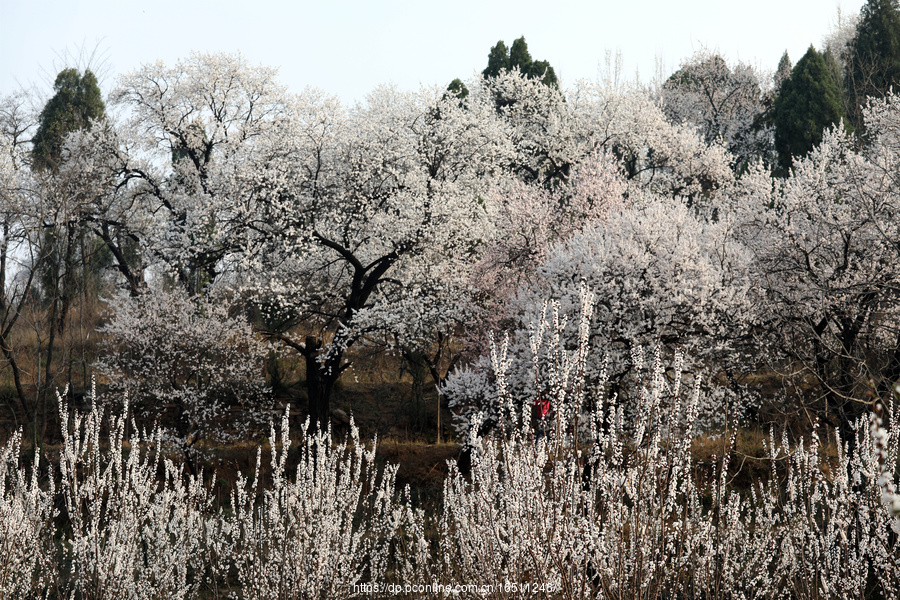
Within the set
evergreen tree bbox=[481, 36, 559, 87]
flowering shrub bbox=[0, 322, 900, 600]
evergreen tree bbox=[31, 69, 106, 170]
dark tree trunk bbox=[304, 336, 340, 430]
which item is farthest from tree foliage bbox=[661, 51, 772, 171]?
flowering shrub bbox=[0, 322, 900, 600]

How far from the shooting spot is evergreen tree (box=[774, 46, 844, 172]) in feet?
85.3

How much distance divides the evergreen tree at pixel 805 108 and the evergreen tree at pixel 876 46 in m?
1.00

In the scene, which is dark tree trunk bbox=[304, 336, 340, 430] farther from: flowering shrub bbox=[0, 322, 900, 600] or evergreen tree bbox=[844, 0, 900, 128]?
evergreen tree bbox=[844, 0, 900, 128]

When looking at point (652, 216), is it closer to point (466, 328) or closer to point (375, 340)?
point (466, 328)

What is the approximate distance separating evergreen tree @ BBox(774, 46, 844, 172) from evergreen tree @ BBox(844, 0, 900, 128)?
100cm

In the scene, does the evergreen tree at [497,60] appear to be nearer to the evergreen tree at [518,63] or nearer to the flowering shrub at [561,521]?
the evergreen tree at [518,63]

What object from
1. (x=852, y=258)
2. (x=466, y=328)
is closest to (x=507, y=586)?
(x=852, y=258)

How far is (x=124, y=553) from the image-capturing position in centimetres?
473

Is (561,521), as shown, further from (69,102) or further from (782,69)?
(782,69)

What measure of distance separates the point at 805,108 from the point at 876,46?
169 inches

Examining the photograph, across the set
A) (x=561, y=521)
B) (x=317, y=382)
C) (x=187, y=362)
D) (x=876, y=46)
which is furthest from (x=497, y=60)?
(x=561, y=521)

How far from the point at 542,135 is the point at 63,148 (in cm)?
1549

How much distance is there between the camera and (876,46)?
27375 millimetres

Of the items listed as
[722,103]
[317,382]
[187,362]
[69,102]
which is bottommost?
[317,382]
